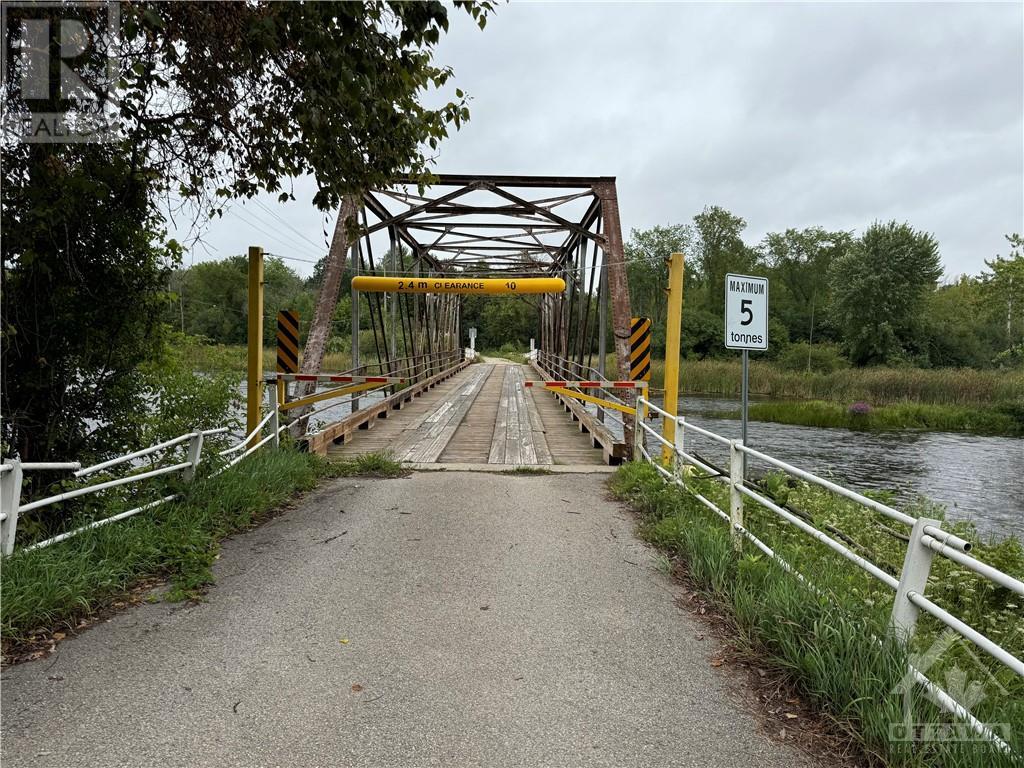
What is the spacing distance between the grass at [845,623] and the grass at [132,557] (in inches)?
127

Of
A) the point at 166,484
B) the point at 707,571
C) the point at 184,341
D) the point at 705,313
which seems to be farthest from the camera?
the point at 705,313

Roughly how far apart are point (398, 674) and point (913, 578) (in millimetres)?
2257

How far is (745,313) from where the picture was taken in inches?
249

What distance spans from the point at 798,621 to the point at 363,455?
636cm

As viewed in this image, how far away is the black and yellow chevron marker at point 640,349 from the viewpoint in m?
8.89

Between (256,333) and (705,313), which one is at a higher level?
(705,313)

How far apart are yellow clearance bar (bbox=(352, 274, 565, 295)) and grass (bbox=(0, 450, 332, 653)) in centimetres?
529

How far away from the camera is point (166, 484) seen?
5230 millimetres

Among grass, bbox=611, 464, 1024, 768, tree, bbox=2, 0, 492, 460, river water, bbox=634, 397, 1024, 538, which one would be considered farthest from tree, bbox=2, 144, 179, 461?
river water, bbox=634, 397, 1024, 538

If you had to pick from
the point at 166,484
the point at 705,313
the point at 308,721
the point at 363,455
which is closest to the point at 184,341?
the point at 166,484

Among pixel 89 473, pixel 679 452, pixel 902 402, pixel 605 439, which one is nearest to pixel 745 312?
pixel 679 452

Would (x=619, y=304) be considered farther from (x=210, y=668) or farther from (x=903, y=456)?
(x=903, y=456)

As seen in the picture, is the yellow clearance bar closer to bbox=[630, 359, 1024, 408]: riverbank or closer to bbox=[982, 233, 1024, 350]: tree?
bbox=[630, 359, 1024, 408]: riverbank

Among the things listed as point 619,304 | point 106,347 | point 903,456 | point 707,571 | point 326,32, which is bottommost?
point 903,456
